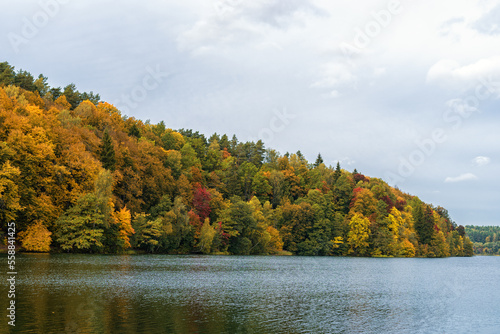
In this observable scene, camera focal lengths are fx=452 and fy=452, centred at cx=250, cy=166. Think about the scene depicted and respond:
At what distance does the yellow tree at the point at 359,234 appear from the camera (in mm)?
134500

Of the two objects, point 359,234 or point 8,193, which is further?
point 359,234

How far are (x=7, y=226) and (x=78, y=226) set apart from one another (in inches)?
419

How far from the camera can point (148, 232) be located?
9106cm

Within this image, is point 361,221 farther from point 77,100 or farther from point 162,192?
point 77,100

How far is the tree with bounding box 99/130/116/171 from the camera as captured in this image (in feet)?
291

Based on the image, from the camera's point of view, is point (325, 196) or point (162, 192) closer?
point (162, 192)

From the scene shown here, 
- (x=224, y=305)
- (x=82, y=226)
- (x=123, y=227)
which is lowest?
(x=224, y=305)

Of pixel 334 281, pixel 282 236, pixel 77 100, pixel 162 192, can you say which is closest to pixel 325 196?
pixel 282 236

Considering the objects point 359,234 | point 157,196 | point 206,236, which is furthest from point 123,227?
point 359,234

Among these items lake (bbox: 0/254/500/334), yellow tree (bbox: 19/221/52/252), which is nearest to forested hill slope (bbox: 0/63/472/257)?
yellow tree (bbox: 19/221/52/252)

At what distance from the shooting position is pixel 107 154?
88.9 meters

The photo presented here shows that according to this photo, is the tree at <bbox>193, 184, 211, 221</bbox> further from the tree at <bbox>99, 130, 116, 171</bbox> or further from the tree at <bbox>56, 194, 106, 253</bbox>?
the tree at <bbox>56, 194, 106, 253</bbox>

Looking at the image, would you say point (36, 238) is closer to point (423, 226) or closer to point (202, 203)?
point (202, 203)

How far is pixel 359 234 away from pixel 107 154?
261ft
